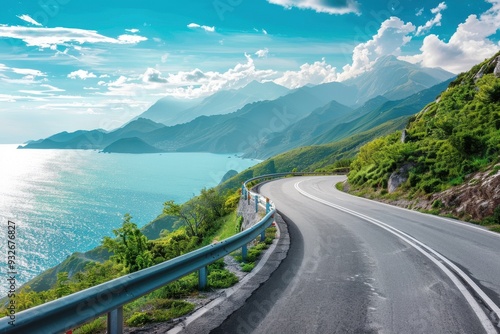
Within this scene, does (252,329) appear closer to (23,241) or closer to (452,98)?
(452,98)

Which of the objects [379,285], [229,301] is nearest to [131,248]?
[229,301]

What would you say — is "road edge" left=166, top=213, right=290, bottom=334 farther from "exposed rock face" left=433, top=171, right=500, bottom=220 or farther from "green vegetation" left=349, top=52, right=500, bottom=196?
"green vegetation" left=349, top=52, right=500, bottom=196

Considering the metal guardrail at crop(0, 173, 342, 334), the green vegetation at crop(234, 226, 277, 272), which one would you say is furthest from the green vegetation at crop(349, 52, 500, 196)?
the metal guardrail at crop(0, 173, 342, 334)

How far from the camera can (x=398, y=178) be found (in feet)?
73.8

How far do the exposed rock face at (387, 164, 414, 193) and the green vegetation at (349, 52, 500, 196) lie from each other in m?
0.29

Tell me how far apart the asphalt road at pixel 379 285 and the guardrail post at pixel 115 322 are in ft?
3.75

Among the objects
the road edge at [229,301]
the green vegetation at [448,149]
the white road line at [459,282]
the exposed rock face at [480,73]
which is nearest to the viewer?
the road edge at [229,301]

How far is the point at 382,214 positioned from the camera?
16.4 m

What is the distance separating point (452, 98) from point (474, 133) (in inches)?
498

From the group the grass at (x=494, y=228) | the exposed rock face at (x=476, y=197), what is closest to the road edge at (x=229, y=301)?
the grass at (x=494, y=228)

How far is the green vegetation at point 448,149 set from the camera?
18.0 m

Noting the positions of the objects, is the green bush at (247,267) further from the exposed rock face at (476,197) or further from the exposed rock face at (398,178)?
the exposed rock face at (398,178)

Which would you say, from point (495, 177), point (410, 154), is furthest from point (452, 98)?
point (495, 177)

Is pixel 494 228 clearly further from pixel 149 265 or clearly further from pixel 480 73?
pixel 480 73
